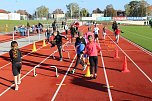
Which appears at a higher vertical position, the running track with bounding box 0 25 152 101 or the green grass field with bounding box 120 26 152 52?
the green grass field with bounding box 120 26 152 52

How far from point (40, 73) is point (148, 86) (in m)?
5.12

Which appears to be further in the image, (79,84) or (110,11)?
(110,11)

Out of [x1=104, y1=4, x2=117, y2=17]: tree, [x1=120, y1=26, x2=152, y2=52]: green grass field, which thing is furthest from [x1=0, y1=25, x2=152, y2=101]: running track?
[x1=104, y1=4, x2=117, y2=17]: tree

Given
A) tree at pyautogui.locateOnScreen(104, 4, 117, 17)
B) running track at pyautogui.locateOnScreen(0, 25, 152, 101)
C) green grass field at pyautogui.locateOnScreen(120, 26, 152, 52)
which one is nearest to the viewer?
running track at pyautogui.locateOnScreen(0, 25, 152, 101)

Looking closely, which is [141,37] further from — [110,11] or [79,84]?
[110,11]

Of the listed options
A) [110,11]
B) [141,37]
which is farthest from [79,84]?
[110,11]

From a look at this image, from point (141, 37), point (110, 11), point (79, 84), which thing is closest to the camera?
point (79, 84)

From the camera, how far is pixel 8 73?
589 inches

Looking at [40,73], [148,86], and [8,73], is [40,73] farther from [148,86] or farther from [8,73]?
[148,86]

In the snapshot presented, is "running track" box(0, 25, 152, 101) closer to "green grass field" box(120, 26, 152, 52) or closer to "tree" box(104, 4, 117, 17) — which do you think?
"green grass field" box(120, 26, 152, 52)

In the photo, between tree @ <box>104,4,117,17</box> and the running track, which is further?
tree @ <box>104,4,117,17</box>

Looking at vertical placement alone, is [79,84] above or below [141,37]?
below

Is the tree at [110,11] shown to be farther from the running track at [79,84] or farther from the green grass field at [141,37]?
the running track at [79,84]

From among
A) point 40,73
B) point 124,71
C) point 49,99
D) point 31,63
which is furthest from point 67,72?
point 49,99
